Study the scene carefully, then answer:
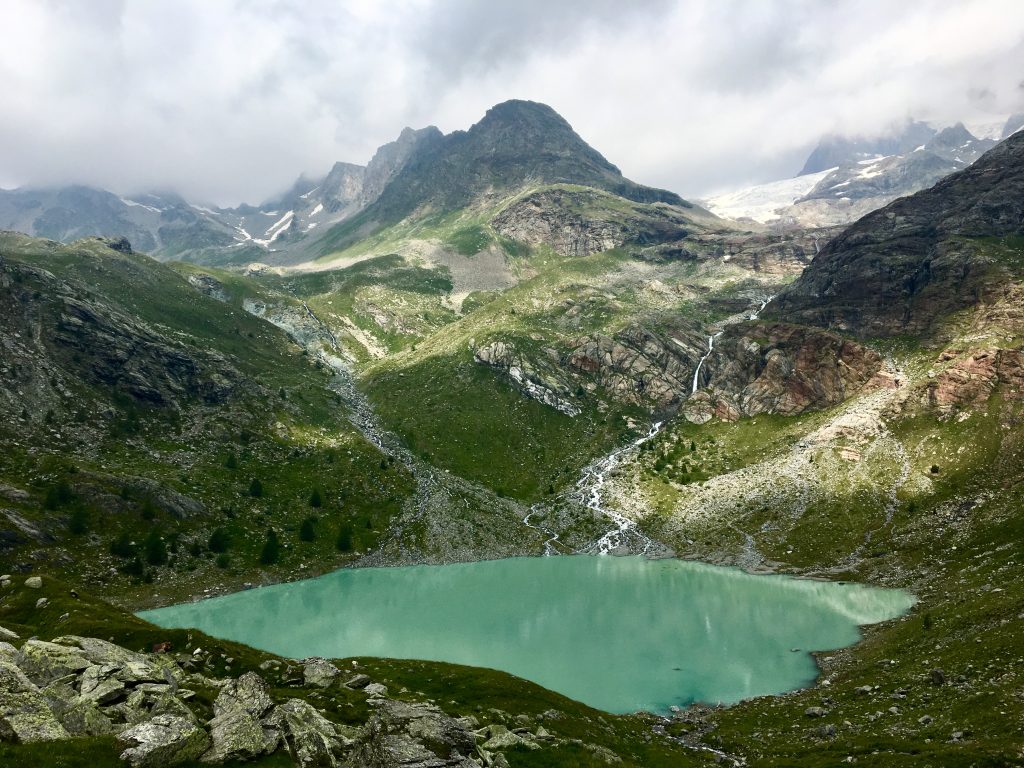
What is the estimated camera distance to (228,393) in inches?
5556

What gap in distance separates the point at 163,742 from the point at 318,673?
63.4 ft

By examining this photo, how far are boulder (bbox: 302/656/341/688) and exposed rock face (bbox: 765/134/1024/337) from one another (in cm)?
16416

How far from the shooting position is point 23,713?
727 inches

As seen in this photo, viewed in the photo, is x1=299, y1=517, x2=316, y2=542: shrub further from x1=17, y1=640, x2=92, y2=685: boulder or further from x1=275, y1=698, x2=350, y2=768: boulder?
x1=275, y1=698, x2=350, y2=768: boulder

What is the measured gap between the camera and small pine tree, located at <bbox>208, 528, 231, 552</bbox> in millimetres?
92312

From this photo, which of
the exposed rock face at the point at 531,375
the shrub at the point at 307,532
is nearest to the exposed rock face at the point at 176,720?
the shrub at the point at 307,532

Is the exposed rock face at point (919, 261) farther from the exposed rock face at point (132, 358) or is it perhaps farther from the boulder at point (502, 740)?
the exposed rock face at point (132, 358)

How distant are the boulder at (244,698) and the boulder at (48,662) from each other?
19.4ft

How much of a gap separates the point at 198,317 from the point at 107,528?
123 metres

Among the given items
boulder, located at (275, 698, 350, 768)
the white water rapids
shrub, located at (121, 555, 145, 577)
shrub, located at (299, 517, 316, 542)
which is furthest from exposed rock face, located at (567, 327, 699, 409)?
boulder, located at (275, 698, 350, 768)

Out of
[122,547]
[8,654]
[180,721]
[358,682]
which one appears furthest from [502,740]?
[122,547]

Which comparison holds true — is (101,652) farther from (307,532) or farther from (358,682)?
(307,532)

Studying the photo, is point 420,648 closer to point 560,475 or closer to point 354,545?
point 354,545

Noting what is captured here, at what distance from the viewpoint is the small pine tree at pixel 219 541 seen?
9231cm
